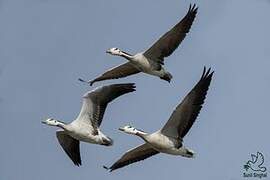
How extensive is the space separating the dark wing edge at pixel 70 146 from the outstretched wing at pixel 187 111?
5.70 meters

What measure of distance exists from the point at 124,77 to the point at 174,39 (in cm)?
378

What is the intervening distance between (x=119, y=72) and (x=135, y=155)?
16.3ft

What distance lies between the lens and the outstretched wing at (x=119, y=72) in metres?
45.3

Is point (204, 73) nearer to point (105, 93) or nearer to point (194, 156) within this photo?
point (194, 156)

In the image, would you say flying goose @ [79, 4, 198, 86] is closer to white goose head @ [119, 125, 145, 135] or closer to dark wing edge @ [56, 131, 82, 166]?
white goose head @ [119, 125, 145, 135]

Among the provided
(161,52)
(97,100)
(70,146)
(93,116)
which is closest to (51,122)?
(70,146)

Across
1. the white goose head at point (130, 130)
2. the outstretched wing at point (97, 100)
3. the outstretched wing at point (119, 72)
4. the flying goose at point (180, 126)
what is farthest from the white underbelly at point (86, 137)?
the outstretched wing at point (119, 72)

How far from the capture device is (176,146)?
39344 mm

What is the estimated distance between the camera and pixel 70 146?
44.1 meters

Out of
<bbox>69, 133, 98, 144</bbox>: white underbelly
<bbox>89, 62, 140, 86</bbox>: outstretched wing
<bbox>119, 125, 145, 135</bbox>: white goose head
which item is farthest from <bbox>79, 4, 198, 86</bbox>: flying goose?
<bbox>69, 133, 98, 144</bbox>: white underbelly

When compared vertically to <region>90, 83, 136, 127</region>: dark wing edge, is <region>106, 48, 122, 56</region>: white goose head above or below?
above

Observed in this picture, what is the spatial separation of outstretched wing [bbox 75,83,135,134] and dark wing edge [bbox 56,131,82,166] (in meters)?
1.48

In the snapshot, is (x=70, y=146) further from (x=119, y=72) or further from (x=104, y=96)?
(x=119, y=72)

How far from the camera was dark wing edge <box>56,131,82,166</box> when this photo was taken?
144 ft
